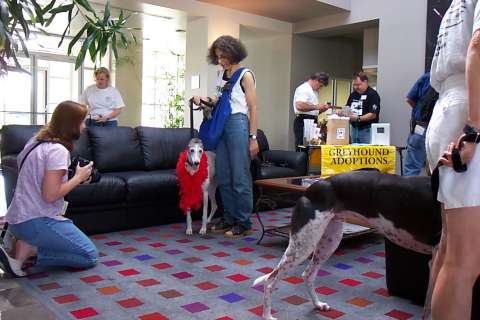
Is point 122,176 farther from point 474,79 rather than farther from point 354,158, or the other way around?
point 474,79

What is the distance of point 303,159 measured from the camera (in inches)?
202

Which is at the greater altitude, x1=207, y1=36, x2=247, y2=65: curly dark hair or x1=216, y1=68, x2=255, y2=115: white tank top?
x1=207, y1=36, x2=247, y2=65: curly dark hair

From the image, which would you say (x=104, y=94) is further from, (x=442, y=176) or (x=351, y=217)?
(x=442, y=176)

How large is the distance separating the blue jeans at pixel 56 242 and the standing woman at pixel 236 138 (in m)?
1.24

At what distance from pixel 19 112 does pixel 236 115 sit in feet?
24.2

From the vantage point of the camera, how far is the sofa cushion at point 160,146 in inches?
177

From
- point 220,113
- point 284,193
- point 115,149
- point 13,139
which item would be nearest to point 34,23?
point 220,113

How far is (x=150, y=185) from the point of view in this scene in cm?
388

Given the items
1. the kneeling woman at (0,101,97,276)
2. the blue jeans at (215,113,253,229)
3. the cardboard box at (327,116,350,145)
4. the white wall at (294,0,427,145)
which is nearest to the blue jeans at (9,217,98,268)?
the kneeling woman at (0,101,97,276)

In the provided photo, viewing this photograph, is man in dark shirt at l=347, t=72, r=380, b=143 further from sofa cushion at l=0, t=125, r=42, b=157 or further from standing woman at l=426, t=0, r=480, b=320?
standing woman at l=426, t=0, r=480, b=320

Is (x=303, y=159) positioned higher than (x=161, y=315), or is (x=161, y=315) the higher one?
(x=303, y=159)

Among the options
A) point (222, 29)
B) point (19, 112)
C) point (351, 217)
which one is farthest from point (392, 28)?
point (19, 112)

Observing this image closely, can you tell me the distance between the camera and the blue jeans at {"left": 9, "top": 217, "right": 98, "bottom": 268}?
2648 mm

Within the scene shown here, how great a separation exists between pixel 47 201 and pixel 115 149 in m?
1.68
